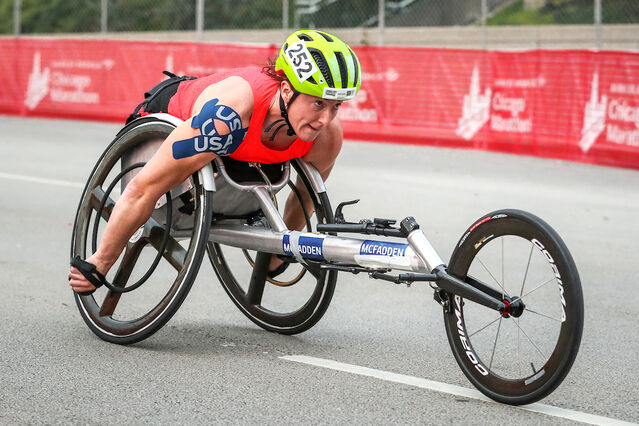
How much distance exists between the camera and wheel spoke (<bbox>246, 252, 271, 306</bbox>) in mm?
4977

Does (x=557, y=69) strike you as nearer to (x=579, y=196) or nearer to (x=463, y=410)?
(x=579, y=196)

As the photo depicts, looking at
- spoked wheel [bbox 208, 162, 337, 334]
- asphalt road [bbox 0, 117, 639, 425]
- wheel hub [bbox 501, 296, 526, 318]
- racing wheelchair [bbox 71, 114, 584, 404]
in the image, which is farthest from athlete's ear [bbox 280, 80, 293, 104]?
wheel hub [bbox 501, 296, 526, 318]

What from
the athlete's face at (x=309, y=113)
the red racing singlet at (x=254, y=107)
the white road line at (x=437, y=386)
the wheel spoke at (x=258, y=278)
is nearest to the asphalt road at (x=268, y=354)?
the white road line at (x=437, y=386)

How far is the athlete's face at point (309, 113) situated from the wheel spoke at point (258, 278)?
0.86 meters

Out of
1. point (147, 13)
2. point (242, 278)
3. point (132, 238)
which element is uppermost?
point (147, 13)

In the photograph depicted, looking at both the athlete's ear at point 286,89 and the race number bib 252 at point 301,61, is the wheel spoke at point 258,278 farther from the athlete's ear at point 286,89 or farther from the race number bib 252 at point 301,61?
the race number bib 252 at point 301,61

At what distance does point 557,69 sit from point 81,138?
686 centimetres

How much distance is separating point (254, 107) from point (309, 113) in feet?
0.76

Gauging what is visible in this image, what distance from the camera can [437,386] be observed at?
412cm

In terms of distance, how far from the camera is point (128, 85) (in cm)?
1855

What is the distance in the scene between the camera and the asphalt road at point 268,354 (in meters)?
3.78

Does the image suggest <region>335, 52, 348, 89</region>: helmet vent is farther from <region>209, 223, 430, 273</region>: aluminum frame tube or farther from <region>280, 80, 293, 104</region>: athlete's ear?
<region>209, 223, 430, 273</region>: aluminum frame tube

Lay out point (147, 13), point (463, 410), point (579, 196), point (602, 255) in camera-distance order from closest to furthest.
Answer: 1. point (463, 410)
2. point (602, 255)
3. point (579, 196)
4. point (147, 13)

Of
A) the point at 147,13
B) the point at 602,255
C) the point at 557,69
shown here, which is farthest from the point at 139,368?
the point at 147,13
